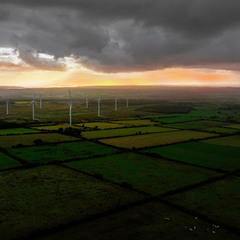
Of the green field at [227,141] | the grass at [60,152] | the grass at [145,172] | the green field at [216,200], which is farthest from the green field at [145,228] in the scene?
the green field at [227,141]

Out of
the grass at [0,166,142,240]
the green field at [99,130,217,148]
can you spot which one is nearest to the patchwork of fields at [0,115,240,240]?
the grass at [0,166,142,240]

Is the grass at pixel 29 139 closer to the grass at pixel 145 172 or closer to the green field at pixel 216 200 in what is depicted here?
the grass at pixel 145 172

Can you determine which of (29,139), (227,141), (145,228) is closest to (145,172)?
(145,228)

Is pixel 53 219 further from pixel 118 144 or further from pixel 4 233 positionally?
pixel 118 144

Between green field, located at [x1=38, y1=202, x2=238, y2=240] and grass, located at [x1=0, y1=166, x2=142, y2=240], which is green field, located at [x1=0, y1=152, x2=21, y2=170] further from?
green field, located at [x1=38, y1=202, x2=238, y2=240]

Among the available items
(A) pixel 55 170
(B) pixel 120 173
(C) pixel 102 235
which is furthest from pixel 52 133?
(C) pixel 102 235

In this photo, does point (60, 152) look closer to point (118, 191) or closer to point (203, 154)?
point (118, 191)
